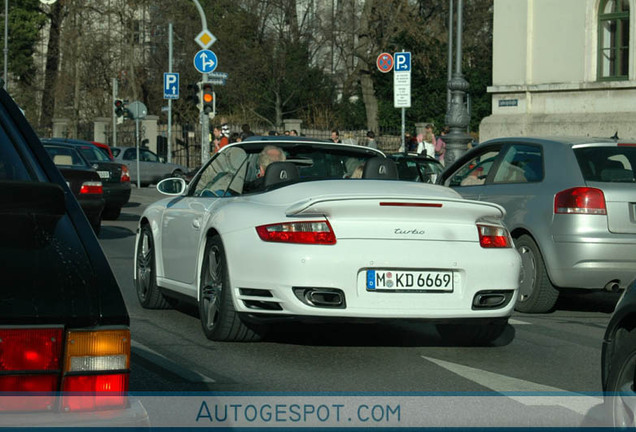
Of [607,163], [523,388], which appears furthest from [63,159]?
[523,388]

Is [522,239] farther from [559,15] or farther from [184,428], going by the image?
[559,15]

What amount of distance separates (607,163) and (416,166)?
40.7ft

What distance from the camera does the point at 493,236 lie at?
7.58 meters

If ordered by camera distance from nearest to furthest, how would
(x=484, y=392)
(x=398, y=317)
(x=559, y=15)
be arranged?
(x=484, y=392) < (x=398, y=317) < (x=559, y=15)

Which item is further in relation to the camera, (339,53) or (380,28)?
(339,53)

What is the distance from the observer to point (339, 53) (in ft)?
197

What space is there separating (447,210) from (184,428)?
264 cm

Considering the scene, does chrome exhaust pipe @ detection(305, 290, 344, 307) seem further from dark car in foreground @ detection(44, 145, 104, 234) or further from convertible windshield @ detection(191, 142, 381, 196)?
dark car in foreground @ detection(44, 145, 104, 234)

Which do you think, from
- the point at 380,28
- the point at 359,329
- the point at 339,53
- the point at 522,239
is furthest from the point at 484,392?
the point at 339,53

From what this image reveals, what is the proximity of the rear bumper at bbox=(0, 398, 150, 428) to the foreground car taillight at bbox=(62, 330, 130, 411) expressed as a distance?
0.02 metres

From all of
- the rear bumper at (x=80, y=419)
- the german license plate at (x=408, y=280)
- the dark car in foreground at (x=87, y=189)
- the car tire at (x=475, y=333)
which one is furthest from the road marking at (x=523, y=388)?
the dark car in foreground at (x=87, y=189)

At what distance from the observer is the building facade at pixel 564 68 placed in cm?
2894

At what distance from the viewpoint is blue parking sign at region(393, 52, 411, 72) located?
2392 centimetres

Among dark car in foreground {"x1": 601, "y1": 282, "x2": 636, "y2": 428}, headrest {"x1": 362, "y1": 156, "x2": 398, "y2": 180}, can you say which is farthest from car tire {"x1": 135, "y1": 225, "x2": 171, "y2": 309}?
dark car in foreground {"x1": 601, "y1": 282, "x2": 636, "y2": 428}
